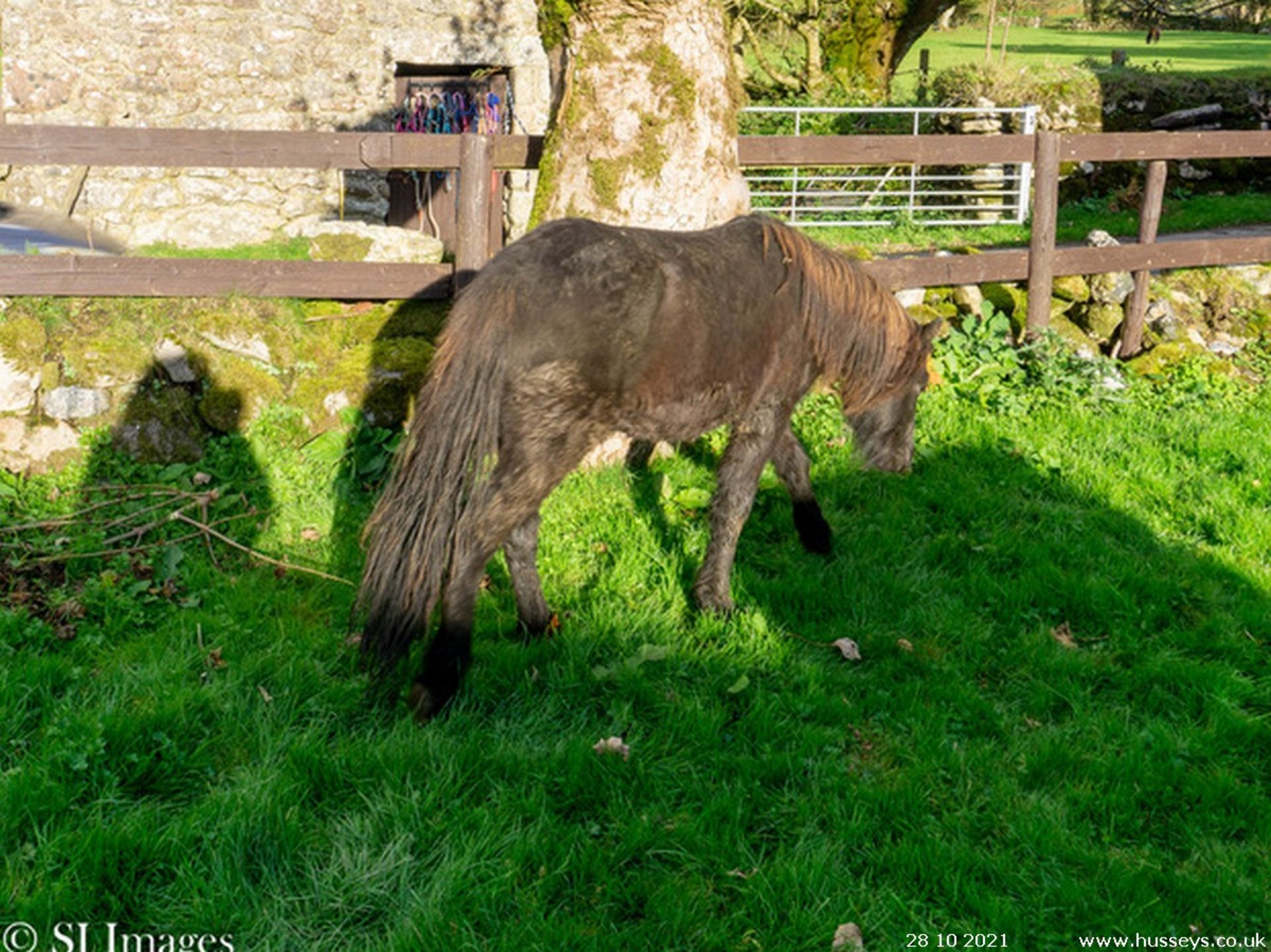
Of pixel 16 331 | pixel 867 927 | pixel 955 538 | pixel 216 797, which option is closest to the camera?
pixel 867 927

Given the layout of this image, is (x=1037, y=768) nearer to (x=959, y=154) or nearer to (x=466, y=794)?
(x=466, y=794)

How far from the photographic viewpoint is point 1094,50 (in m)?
30.7

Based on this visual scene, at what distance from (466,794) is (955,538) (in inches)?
125

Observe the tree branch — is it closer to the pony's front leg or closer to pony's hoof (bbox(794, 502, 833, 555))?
pony's hoof (bbox(794, 502, 833, 555))

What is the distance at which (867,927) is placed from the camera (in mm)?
3049

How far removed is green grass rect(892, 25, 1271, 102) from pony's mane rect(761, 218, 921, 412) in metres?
14.8

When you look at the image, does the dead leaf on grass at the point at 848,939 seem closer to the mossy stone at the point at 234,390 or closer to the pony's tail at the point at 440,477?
the pony's tail at the point at 440,477

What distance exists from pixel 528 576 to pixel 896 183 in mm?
14015

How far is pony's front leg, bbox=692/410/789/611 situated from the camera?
4.98 metres

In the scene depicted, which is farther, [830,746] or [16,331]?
[16,331]

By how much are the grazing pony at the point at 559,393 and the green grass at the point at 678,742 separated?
1.16ft

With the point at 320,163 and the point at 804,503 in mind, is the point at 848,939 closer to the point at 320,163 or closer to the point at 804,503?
the point at 804,503

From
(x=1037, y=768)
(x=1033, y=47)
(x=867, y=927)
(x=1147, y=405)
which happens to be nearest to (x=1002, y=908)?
(x=867, y=927)

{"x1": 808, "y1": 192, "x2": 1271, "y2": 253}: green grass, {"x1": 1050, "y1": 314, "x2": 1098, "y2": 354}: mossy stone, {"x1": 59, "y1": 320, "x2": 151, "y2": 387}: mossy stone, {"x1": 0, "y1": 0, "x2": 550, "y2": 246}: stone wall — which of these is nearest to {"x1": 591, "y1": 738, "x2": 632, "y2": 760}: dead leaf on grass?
{"x1": 59, "y1": 320, "x2": 151, "y2": 387}: mossy stone
